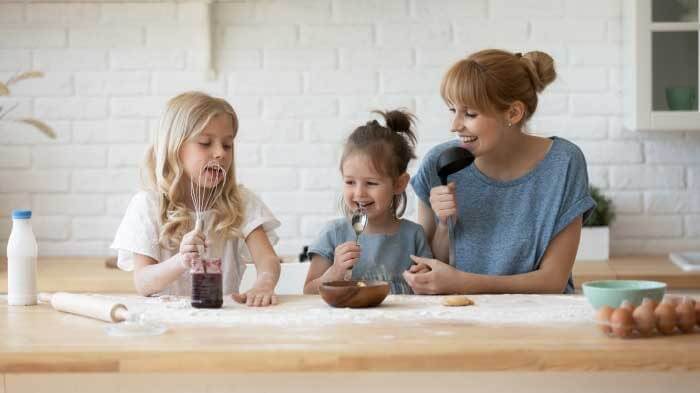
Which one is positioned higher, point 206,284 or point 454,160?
point 454,160

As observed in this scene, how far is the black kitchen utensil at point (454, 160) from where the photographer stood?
8.24 ft

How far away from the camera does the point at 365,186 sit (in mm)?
2576

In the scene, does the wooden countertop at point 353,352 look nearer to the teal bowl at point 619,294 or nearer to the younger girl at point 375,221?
the teal bowl at point 619,294

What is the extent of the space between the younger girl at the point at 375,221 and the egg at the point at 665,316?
96 cm

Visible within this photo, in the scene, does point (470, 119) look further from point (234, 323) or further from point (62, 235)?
point (62, 235)

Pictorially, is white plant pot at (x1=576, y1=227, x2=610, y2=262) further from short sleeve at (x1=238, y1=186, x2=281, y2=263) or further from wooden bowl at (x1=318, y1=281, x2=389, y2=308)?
wooden bowl at (x1=318, y1=281, x2=389, y2=308)

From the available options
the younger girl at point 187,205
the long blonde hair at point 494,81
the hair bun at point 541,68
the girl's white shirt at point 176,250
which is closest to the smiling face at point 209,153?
the younger girl at point 187,205

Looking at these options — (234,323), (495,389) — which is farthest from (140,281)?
(495,389)

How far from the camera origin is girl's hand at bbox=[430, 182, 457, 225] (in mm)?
2473

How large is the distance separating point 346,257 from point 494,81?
60 centimetres

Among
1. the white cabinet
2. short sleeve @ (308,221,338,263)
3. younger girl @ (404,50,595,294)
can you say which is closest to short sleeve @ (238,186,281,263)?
short sleeve @ (308,221,338,263)

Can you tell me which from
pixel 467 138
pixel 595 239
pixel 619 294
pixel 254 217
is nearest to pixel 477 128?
pixel 467 138

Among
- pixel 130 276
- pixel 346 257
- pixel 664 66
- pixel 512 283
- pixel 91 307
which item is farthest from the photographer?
pixel 664 66

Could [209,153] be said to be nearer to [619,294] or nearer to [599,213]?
[619,294]
